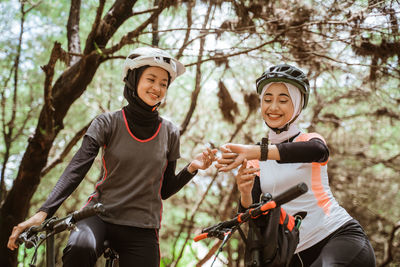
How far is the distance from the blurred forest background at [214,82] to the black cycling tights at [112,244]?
2624 mm

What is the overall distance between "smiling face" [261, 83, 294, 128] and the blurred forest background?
1.93m

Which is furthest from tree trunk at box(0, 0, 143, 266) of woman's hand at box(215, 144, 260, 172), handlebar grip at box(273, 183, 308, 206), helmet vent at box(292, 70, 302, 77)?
handlebar grip at box(273, 183, 308, 206)

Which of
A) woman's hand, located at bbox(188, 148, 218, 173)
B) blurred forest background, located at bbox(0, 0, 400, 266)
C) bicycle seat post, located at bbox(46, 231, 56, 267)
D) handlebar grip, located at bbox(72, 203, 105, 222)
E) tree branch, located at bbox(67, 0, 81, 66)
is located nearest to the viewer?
handlebar grip, located at bbox(72, 203, 105, 222)

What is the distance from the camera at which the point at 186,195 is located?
1229cm

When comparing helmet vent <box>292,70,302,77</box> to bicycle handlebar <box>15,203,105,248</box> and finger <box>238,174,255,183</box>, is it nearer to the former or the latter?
finger <box>238,174,255,183</box>

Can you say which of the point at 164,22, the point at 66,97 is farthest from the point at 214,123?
the point at 66,97

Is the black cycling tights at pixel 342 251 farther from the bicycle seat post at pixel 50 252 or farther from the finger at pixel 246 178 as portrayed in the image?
the bicycle seat post at pixel 50 252

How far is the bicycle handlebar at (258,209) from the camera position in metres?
1.92

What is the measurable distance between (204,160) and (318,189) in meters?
0.90

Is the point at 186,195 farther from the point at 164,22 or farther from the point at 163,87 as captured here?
the point at 163,87

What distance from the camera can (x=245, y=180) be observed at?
2.63 m

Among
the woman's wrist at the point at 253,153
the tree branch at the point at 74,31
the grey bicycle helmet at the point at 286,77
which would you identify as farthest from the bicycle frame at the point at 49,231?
the tree branch at the point at 74,31

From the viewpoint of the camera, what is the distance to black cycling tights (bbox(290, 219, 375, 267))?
260 cm

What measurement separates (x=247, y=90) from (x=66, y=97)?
3807mm
